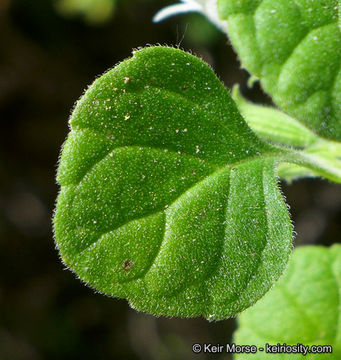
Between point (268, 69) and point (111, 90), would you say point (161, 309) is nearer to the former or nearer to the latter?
point (111, 90)

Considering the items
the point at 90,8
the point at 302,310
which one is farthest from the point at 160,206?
the point at 90,8

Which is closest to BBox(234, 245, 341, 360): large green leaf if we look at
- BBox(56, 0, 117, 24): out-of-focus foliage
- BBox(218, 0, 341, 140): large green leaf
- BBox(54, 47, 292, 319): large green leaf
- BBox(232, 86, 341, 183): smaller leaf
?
BBox(232, 86, 341, 183): smaller leaf

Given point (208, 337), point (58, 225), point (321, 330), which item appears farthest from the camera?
point (208, 337)

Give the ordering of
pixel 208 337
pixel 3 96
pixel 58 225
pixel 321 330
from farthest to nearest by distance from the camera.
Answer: pixel 3 96
pixel 208 337
pixel 321 330
pixel 58 225

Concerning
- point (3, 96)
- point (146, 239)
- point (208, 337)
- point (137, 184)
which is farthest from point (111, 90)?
point (3, 96)

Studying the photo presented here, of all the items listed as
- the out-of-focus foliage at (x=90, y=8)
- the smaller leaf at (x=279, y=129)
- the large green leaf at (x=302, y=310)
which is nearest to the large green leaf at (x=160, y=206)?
the smaller leaf at (x=279, y=129)

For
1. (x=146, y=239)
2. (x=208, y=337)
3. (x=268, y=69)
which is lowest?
(x=208, y=337)

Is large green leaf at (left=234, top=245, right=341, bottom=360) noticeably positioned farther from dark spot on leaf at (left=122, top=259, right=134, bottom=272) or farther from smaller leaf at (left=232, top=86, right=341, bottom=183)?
dark spot on leaf at (left=122, top=259, right=134, bottom=272)
